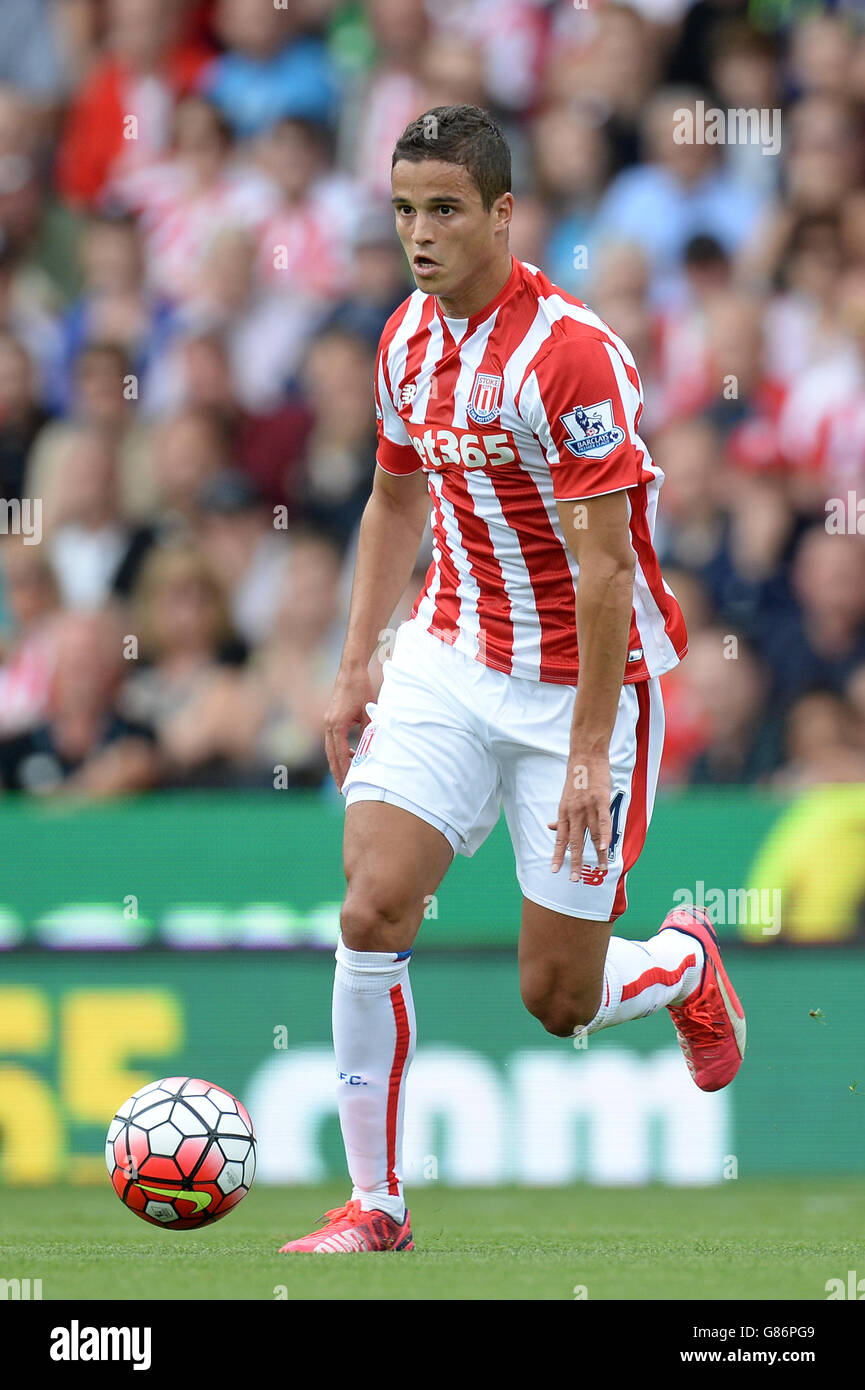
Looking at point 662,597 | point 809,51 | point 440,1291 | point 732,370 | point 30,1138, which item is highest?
point 809,51

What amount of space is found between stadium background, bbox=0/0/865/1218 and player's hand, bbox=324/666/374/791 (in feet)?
7.09

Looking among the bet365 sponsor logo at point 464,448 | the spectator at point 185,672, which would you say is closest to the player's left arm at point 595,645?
the bet365 sponsor logo at point 464,448

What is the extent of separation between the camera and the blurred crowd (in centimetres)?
805

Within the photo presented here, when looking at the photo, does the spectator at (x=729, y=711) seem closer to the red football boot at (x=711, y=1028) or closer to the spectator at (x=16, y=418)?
the red football boot at (x=711, y=1028)

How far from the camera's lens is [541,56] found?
9.74 meters

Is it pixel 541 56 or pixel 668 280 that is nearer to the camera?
pixel 668 280

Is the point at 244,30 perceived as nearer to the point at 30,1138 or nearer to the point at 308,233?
the point at 308,233

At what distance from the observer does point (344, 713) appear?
198 inches

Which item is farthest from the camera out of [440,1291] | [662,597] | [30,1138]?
[30,1138]

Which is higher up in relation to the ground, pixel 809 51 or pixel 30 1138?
pixel 809 51

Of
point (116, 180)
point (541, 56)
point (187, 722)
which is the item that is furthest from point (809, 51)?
point (187, 722)

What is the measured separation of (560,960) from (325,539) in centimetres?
385

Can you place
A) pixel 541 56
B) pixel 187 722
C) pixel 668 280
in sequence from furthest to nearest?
pixel 541 56 → pixel 668 280 → pixel 187 722

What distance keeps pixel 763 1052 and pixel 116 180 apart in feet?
18.0
